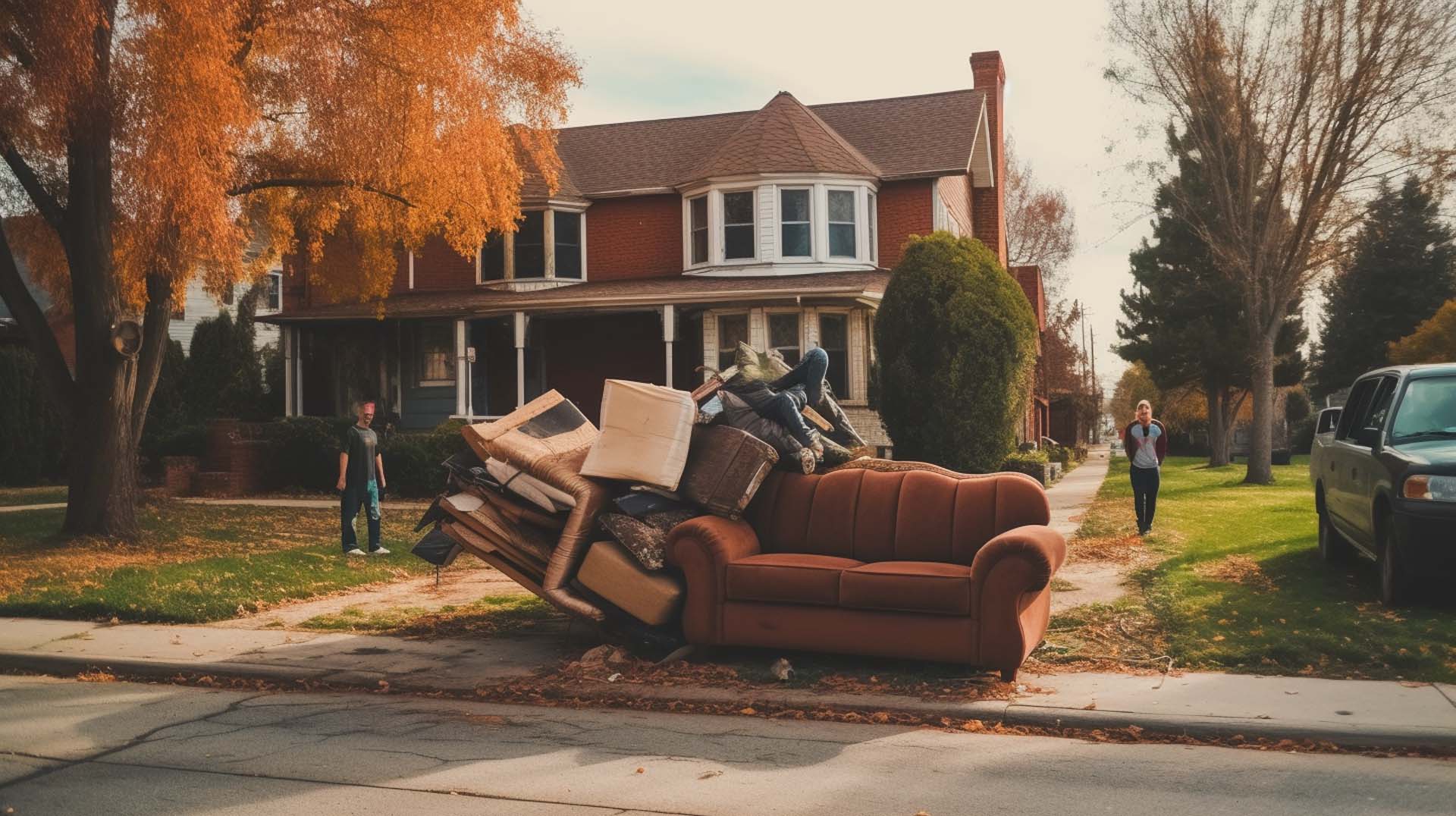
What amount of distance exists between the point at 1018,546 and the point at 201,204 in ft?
33.0

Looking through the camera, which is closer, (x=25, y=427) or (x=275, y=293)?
(x=25, y=427)

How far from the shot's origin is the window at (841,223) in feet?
86.8

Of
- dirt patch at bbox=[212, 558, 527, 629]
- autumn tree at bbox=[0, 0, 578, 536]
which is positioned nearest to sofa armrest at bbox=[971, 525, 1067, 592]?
dirt patch at bbox=[212, 558, 527, 629]

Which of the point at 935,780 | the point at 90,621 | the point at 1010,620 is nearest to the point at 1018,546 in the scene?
the point at 1010,620

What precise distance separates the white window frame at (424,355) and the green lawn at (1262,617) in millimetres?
17764

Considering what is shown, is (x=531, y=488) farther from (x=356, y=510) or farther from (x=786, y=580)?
(x=356, y=510)

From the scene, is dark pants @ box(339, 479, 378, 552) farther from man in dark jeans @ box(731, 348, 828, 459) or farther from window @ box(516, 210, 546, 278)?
window @ box(516, 210, 546, 278)

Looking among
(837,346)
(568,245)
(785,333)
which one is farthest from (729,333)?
(568,245)

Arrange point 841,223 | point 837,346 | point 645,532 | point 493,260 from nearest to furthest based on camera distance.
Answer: point 645,532 → point 837,346 → point 841,223 → point 493,260

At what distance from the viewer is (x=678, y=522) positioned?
859cm

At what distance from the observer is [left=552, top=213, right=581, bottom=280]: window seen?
28375 millimetres

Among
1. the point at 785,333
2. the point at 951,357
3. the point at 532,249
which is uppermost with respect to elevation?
the point at 532,249

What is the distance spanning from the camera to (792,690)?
7.54m

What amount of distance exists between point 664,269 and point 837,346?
481 centimetres
